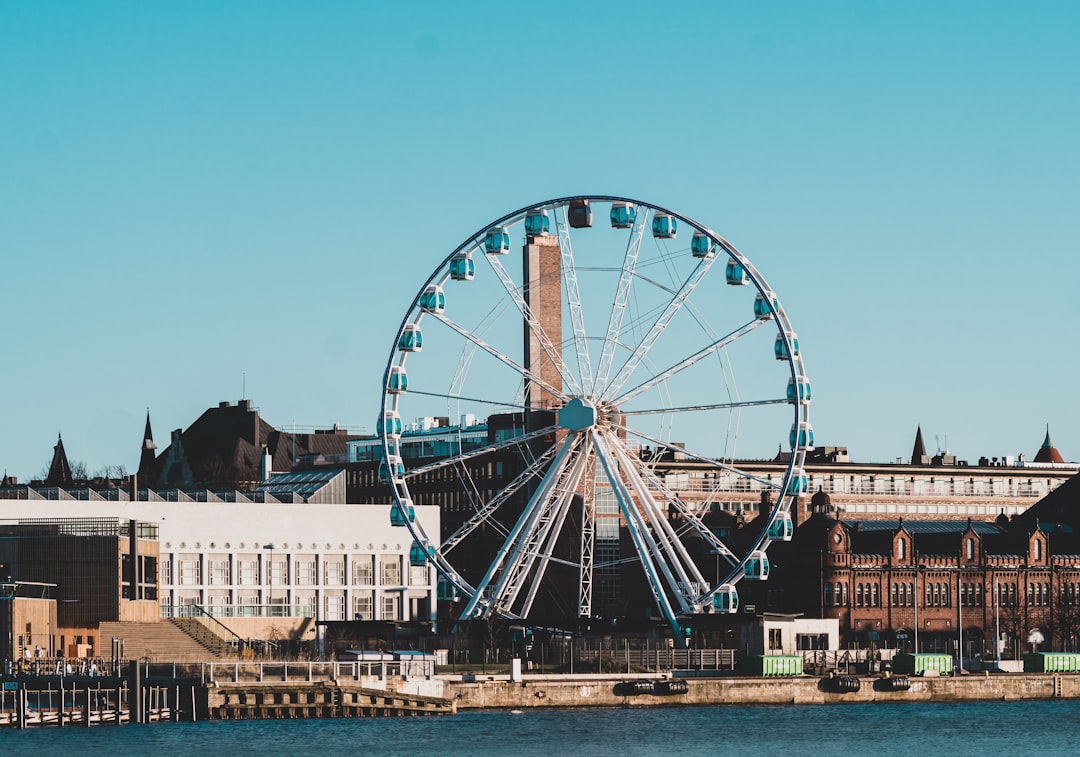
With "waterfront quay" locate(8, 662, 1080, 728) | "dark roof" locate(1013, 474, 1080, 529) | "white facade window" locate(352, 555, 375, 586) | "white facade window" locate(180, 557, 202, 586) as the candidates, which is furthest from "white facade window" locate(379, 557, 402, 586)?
"dark roof" locate(1013, 474, 1080, 529)

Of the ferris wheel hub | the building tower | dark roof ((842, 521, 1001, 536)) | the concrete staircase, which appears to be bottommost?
the concrete staircase

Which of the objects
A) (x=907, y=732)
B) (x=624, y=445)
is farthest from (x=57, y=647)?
(x=907, y=732)

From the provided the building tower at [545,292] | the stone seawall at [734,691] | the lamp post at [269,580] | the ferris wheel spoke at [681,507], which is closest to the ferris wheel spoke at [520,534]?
the ferris wheel spoke at [681,507]

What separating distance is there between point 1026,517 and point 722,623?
46492 millimetres

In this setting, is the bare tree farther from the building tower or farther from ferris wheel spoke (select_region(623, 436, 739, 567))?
ferris wheel spoke (select_region(623, 436, 739, 567))

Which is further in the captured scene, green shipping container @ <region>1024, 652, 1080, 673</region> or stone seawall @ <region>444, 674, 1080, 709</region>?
green shipping container @ <region>1024, 652, 1080, 673</region>

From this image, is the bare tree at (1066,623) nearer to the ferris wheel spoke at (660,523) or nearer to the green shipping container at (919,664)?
the green shipping container at (919,664)

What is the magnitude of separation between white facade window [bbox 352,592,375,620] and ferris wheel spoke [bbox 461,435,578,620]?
Answer: 28.1 meters

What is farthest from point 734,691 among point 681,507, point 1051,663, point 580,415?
point 1051,663

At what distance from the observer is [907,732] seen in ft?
359

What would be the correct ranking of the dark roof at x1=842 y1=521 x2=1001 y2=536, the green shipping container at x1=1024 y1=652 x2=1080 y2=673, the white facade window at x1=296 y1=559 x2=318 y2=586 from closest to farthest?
the green shipping container at x1=1024 y1=652 x2=1080 y2=673
the white facade window at x1=296 y1=559 x2=318 y2=586
the dark roof at x1=842 y1=521 x2=1001 y2=536

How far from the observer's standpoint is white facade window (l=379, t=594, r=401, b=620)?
160 metres

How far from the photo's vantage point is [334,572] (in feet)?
518

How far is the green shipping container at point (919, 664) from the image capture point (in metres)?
134
